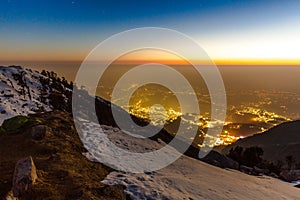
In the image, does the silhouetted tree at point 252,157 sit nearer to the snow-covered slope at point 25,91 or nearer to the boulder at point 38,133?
the snow-covered slope at point 25,91

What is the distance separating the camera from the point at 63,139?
Result: 18625 mm

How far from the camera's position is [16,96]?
4153 centimetres

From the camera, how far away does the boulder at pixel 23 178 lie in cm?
1063

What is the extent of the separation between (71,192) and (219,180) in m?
11.1

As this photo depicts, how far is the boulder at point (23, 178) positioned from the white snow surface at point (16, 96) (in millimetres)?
21180

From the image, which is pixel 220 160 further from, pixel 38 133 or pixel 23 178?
pixel 23 178

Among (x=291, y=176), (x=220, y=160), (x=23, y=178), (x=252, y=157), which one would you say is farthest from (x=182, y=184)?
(x=252, y=157)

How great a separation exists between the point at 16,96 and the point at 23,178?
35.0 m

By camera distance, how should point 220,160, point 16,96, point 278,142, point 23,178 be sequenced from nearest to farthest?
point 23,178
point 220,160
point 16,96
point 278,142

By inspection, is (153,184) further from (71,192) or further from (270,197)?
(270,197)

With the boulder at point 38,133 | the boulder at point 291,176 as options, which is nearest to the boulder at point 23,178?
the boulder at point 38,133

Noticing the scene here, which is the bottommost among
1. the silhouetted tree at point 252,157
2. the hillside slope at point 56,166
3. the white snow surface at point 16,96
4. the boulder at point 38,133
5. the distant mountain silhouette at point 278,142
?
the distant mountain silhouette at point 278,142

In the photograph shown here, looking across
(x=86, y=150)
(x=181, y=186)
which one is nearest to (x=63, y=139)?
(x=86, y=150)

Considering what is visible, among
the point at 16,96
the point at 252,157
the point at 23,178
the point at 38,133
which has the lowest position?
the point at 252,157
